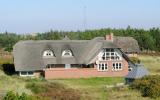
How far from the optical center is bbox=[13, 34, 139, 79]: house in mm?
52375

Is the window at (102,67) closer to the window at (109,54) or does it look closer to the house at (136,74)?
the window at (109,54)

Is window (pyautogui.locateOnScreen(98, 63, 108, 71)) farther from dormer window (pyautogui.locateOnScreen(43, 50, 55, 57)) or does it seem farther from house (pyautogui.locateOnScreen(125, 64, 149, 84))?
house (pyautogui.locateOnScreen(125, 64, 149, 84))

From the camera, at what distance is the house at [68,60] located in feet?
172

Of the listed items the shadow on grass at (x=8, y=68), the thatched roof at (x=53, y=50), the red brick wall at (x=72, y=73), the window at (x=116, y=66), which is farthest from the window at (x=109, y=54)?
the shadow on grass at (x=8, y=68)

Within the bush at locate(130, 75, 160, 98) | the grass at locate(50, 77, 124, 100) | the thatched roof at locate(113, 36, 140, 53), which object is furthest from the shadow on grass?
the thatched roof at locate(113, 36, 140, 53)

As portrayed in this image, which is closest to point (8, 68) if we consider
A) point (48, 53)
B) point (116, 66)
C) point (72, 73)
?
point (48, 53)

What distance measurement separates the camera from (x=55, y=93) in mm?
33156

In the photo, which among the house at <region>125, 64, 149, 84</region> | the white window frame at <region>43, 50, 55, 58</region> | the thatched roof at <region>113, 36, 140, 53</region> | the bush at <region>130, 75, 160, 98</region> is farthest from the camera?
the thatched roof at <region>113, 36, 140, 53</region>

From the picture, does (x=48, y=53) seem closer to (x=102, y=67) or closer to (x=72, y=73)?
(x=72, y=73)

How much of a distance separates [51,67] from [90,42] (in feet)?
24.9

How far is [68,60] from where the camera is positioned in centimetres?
5328

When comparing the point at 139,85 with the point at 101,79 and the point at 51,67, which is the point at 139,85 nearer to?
the point at 101,79

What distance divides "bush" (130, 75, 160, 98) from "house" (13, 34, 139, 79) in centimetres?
1532

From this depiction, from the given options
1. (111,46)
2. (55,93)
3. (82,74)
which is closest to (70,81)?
(82,74)
